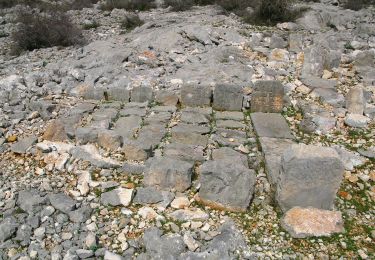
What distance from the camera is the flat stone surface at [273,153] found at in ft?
14.1

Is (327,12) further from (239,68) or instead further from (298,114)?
(298,114)

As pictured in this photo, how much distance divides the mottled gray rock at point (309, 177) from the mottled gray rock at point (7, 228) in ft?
8.69

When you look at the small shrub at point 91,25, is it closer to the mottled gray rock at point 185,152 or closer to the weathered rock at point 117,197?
the mottled gray rock at point 185,152

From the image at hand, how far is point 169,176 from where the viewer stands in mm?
4203

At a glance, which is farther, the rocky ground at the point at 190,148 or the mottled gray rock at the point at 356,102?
the mottled gray rock at the point at 356,102

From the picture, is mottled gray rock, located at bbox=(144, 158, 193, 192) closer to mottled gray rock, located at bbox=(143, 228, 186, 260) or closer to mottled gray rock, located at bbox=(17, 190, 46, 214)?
mottled gray rock, located at bbox=(143, 228, 186, 260)

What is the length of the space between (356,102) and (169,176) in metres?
3.64

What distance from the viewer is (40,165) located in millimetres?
4742

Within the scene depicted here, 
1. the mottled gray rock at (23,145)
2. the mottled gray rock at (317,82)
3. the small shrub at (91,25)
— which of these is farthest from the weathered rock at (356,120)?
the small shrub at (91,25)

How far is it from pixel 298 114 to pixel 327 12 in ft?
20.9

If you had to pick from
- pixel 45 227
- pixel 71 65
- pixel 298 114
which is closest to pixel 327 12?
pixel 298 114

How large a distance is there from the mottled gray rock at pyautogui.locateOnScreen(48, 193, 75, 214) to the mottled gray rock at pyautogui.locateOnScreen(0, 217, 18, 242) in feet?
1.41

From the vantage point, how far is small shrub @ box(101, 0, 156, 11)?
46.2ft

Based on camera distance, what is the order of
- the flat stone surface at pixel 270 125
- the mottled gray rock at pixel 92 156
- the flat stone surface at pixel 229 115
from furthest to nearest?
1. the flat stone surface at pixel 229 115
2. the flat stone surface at pixel 270 125
3. the mottled gray rock at pixel 92 156
